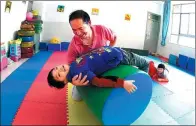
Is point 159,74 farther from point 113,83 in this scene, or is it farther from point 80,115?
point 113,83

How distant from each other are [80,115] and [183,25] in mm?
6476

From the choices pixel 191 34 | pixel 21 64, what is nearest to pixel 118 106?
pixel 21 64

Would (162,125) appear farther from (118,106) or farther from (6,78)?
(6,78)

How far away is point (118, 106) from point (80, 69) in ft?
1.84

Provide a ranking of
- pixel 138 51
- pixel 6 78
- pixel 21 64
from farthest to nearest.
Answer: pixel 138 51, pixel 21 64, pixel 6 78

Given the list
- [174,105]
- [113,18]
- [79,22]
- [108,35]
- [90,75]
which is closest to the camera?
[90,75]

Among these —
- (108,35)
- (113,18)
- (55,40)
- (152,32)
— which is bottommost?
(55,40)

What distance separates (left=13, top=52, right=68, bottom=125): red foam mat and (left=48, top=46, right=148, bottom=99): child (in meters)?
0.51

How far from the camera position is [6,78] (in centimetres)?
370

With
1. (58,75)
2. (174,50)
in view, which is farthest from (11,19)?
(174,50)

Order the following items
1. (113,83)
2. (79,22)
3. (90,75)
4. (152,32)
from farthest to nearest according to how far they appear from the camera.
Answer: (152,32), (79,22), (90,75), (113,83)

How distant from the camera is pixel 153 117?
2592 millimetres

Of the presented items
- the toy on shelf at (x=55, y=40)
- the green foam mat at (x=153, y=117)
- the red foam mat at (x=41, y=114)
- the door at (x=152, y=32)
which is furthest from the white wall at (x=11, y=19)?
the door at (x=152, y=32)

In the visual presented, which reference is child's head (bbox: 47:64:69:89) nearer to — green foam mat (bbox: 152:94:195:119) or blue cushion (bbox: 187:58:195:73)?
green foam mat (bbox: 152:94:195:119)
